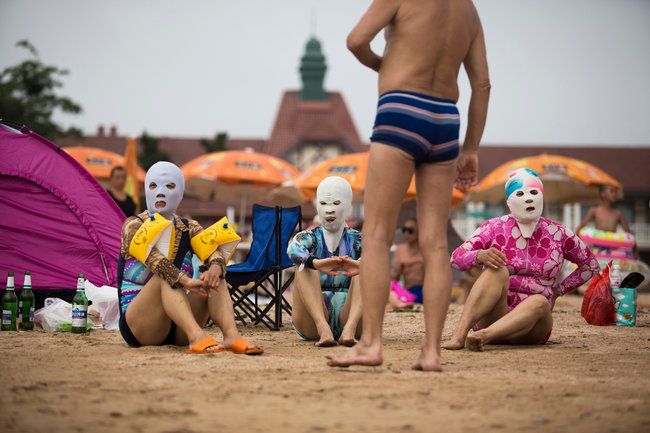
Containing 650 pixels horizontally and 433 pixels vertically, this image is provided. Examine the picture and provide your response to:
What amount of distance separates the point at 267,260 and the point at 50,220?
7.02ft

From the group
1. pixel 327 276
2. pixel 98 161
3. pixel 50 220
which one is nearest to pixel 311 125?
pixel 98 161

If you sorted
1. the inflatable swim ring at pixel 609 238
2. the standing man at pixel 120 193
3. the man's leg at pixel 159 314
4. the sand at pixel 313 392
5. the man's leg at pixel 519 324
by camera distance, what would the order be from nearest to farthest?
the sand at pixel 313 392 → the man's leg at pixel 159 314 → the man's leg at pixel 519 324 → the standing man at pixel 120 193 → the inflatable swim ring at pixel 609 238

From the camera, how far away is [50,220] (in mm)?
6797

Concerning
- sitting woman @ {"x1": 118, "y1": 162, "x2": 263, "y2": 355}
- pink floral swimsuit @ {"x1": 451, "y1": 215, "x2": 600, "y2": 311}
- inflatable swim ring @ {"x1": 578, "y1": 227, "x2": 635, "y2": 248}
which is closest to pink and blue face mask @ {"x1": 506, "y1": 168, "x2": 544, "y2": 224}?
pink floral swimsuit @ {"x1": 451, "y1": 215, "x2": 600, "y2": 311}

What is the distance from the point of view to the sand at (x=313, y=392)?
2.42m

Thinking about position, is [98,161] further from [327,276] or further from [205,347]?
[205,347]

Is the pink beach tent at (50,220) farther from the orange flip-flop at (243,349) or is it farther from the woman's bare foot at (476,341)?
the woman's bare foot at (476,341)

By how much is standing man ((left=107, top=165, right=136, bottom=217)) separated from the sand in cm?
393

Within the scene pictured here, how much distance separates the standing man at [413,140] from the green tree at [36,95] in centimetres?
2657

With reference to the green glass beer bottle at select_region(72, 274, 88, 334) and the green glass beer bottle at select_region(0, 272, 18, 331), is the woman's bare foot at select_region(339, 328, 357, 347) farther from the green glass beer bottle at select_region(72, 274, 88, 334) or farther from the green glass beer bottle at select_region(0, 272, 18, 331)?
the green glass beer bottle at select_region(0, 272, 18, 331)

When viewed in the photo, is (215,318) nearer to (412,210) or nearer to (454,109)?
(454,109)

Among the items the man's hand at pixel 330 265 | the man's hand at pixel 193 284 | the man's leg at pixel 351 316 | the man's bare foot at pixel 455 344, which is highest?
the man's hand at pixel 330 265

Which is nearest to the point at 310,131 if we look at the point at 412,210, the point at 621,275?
the point at 412,210

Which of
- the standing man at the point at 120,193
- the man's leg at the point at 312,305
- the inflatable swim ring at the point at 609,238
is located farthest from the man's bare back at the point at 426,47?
the inflatable swim ring at the point at 609,238
